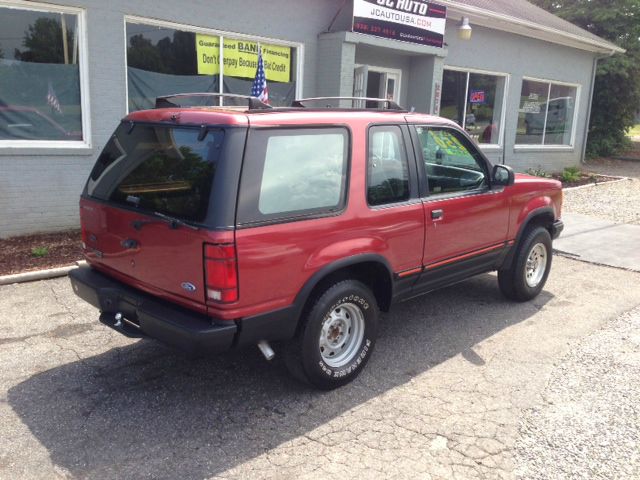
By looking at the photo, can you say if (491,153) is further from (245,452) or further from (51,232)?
(245,452)

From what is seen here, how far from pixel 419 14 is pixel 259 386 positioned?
8525mm

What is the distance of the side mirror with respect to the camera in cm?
481

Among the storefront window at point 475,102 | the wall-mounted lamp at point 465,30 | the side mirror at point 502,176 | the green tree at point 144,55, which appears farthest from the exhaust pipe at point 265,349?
the storefront window at point 475,102

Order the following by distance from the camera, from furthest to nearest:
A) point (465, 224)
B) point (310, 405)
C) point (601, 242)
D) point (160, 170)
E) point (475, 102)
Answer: point (475, 102)
point (601, 242)
point (465, 224)
point (310, 405)
point (160, 170)

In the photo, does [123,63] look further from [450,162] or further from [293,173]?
[293,173]

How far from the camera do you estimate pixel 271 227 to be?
3191 mm

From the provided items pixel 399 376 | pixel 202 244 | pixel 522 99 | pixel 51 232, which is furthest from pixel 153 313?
pixel 522 99

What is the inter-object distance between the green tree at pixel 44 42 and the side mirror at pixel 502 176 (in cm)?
558

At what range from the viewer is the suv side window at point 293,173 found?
3.15 metres

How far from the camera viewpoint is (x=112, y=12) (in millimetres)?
7324

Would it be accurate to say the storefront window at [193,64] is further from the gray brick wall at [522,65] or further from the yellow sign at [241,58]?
the gray brick wall at [522,65]

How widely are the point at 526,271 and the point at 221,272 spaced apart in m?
3.52

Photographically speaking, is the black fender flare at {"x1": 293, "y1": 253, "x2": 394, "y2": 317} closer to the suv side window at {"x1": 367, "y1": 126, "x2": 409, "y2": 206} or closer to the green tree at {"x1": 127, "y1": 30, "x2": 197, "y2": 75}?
the suv side window at {"x1": 367, "y1": 126, "x2": 409, "y2": 206}

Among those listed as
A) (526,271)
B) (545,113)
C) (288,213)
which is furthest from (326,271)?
(545,113)
